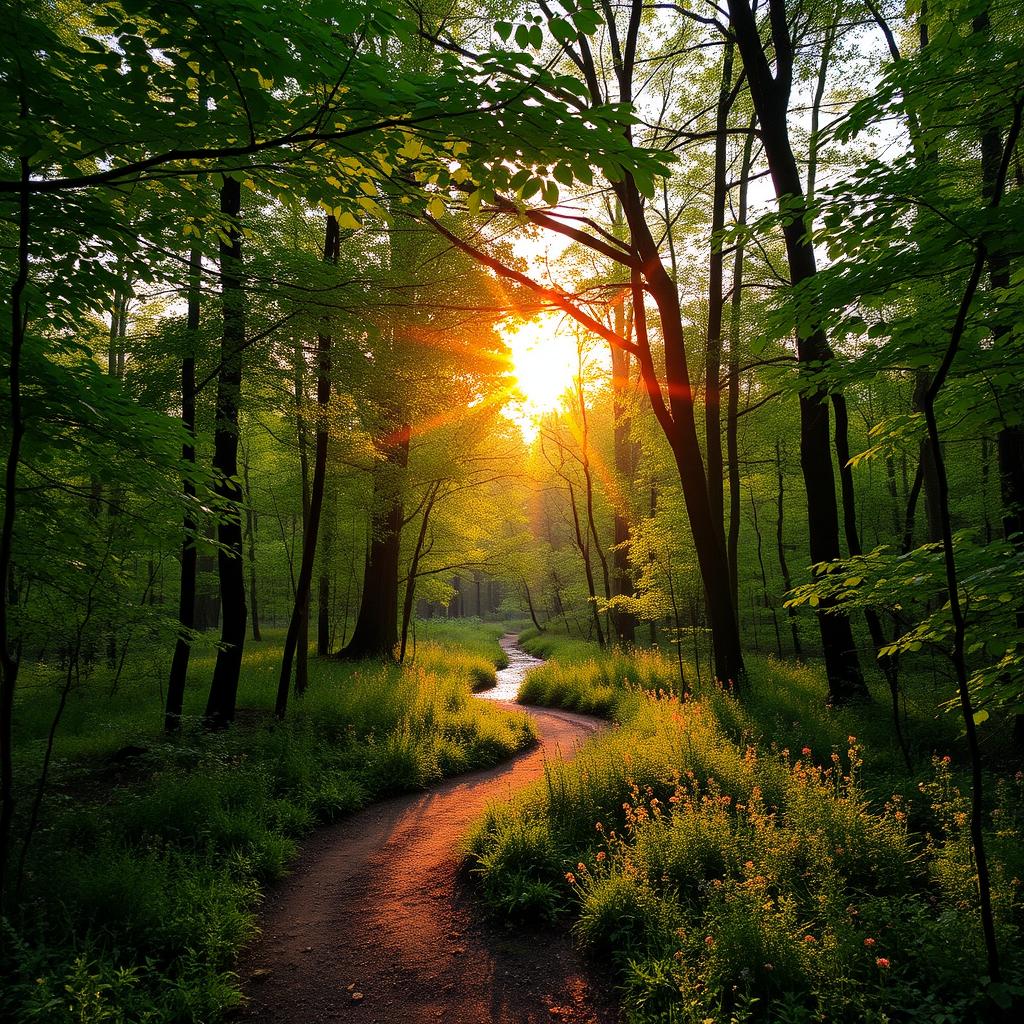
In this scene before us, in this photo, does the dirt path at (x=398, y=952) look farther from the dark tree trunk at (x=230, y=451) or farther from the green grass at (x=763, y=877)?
the dark tree trunk at (x=230, y=451)

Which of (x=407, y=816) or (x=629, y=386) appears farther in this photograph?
(x=629, y=386)

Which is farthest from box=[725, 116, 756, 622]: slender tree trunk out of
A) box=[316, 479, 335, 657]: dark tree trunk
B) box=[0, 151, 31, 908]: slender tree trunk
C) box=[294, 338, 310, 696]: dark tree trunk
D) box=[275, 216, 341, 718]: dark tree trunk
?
box=[0, 151, 31, 908]: slender tree trunk

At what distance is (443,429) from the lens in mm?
14227

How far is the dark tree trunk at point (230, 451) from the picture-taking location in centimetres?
697

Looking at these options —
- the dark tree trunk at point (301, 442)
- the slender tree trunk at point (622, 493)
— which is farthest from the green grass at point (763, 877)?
the slender tree trunk at point (622, 493)

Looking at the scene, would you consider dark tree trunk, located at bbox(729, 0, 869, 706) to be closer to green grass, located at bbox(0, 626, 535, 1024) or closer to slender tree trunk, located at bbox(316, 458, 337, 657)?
green grass, located at bbox(0, 626, 535, 1024)

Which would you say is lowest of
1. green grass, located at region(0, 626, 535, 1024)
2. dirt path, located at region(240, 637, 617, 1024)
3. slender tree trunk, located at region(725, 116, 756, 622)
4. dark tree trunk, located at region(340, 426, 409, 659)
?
dirt path, located at region(240, 637, 617, 1024)

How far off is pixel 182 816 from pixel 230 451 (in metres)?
5.16

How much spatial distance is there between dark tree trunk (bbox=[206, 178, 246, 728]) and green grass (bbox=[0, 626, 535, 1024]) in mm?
815

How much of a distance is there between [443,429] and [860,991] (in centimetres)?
1293

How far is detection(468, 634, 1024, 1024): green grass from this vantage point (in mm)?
2969

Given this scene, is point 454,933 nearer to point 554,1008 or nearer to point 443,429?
point 554,1008

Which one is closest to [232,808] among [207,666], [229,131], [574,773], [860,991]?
[574,773]

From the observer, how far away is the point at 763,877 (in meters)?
3.67
